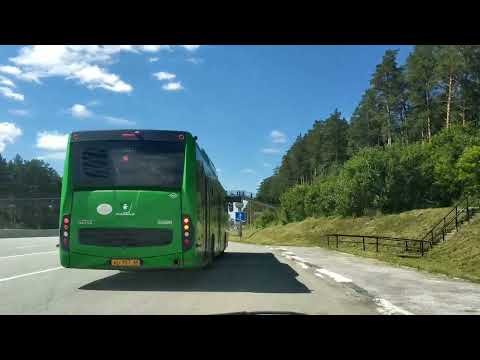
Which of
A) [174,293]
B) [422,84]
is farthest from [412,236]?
[422,84]

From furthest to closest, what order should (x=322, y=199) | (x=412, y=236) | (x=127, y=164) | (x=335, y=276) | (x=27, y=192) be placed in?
(x=27, y=192) < (x=322, y=199) < (x=412, y=236) < (x=335, y=276) < (x=127, y=164)

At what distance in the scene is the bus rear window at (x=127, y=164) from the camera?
426 inches

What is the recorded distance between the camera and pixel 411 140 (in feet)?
261

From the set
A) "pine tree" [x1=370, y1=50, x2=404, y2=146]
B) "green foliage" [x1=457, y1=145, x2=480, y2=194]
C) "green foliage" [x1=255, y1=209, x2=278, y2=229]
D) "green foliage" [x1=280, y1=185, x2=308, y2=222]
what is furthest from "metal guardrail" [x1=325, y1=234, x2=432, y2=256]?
"green foliage" [x1=255, y1=209, x2=278, y2=229]

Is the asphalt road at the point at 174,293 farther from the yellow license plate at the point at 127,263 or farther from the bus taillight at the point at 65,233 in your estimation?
the bus taillight at the point at 65,233

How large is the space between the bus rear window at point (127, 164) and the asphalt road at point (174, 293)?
2.28 metres

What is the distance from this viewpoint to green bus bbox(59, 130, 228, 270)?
10.5 metres

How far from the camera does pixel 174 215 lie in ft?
35.0

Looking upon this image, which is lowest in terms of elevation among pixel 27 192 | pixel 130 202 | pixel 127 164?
pixel 130 202

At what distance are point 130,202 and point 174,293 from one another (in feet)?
7.08

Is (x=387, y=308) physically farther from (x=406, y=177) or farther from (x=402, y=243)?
(x=406, y=177)
